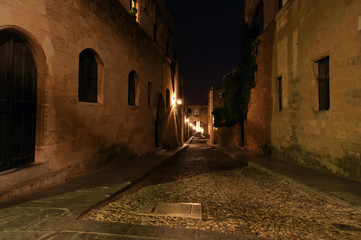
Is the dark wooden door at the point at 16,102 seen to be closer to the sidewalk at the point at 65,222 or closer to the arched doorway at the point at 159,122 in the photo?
the sidewalk at the point at 65,222

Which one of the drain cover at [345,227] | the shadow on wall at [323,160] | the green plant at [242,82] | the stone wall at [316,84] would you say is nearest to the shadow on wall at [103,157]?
the drain cover at [345,227]

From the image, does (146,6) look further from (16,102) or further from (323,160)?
(323,160)

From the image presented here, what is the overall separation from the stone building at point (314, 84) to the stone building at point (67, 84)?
5.92 m

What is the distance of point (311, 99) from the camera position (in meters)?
6.84

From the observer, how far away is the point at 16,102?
13.1 feet

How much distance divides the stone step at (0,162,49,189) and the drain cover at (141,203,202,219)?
2299 mm

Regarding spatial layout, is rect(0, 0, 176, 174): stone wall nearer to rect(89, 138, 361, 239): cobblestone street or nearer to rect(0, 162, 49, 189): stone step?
rect(0, 162, 49, 189): stone step

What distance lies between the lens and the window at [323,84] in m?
6.37

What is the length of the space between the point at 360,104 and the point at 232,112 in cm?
1036

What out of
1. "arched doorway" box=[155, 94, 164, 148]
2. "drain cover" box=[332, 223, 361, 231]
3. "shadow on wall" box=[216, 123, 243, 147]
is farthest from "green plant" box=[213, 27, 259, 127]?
"drain cover" box=[332, 223, 361, 231]

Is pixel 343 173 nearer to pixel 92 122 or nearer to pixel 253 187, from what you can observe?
pixel 253 187

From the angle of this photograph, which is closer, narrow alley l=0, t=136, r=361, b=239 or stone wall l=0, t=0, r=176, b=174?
narrow alley l=0, t=136, r=361, b=239

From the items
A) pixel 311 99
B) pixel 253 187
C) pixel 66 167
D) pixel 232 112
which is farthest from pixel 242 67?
pixel 66 167

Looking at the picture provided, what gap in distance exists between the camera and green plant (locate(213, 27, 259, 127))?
12.4m
